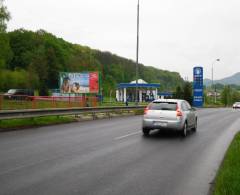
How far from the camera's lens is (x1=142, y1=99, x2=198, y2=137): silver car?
15.4 metres

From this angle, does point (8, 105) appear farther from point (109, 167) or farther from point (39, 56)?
point (39, 56)

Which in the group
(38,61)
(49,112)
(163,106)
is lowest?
(49,112)

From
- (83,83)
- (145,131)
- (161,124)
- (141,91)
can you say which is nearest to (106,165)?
(161,124)

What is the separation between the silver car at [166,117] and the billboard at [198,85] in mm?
47426

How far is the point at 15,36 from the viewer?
9900 centimetres

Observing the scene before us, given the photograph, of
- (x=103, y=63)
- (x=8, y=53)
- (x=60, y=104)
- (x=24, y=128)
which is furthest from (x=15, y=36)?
(x=24, y=128)

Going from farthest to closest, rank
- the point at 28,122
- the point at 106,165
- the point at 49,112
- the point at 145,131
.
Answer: the point at 49,112, the point at 28,122, the point at 145,131, the point at 106,165

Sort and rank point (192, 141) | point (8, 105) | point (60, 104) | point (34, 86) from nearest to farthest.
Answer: point (192, 141) → point (8, 105) → point (60, 104) → point (34, 86)

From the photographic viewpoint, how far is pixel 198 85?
6256 cm

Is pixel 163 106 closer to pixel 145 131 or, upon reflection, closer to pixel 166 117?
pixel 166 117

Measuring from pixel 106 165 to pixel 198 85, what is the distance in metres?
55.5

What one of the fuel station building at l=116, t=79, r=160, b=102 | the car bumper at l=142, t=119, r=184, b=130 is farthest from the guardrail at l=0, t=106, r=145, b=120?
the fuel station building at l=116, t=79, r=160, b=102

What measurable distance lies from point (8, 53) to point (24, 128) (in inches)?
2198

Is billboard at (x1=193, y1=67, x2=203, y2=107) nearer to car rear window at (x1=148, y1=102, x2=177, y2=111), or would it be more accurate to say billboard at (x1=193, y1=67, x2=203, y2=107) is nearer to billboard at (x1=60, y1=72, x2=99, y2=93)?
billboard at (x1=60, y1=72, x2=99, y2=93)
